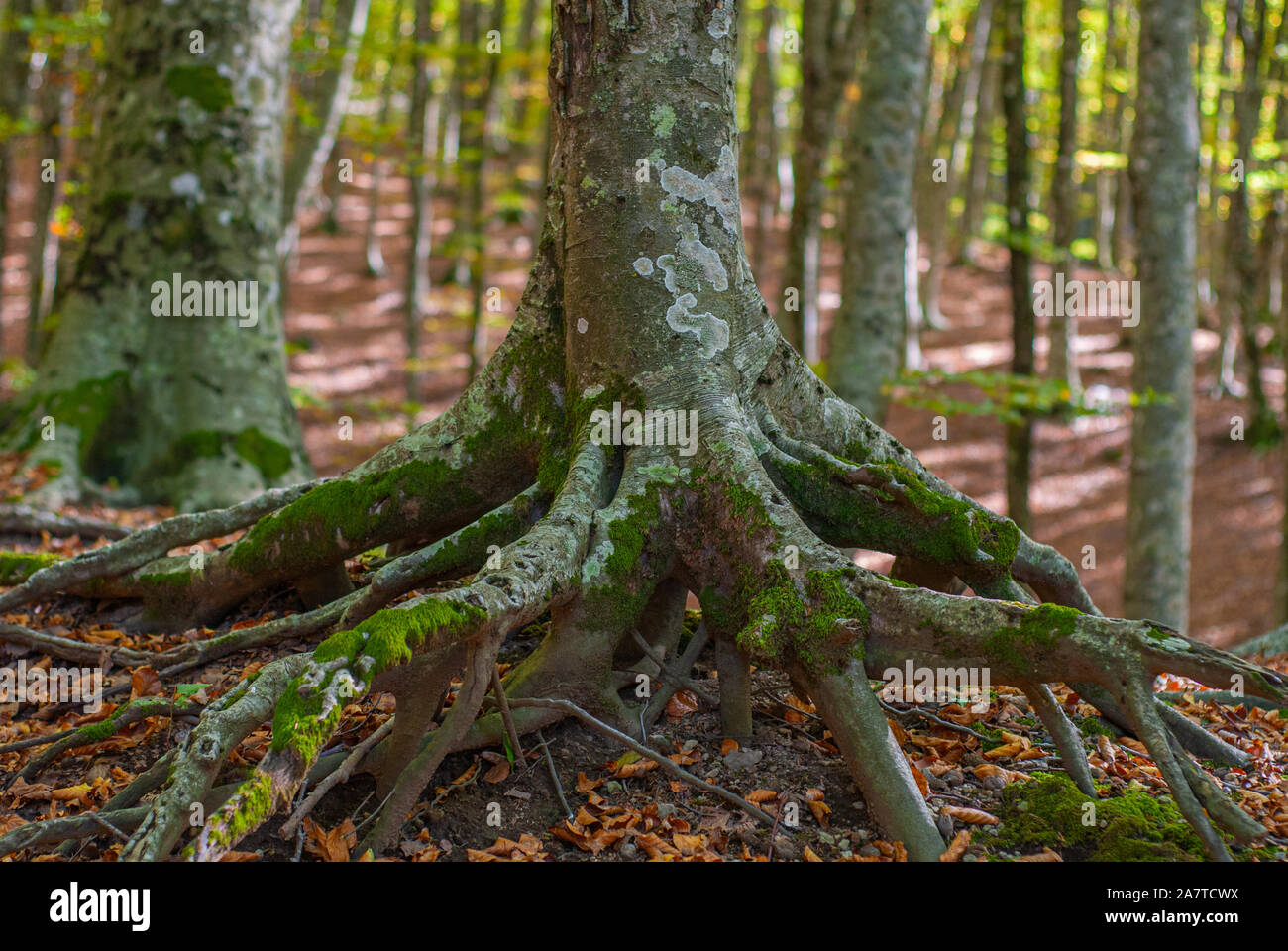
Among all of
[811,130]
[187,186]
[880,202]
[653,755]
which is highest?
[811,130]

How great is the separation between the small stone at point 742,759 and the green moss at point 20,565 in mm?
3656

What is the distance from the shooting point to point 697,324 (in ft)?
12.8

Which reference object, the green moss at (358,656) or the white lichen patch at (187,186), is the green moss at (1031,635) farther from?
the white lichen patch at (187,186)

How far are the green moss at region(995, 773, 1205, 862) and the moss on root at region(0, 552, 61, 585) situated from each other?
4.65 metres

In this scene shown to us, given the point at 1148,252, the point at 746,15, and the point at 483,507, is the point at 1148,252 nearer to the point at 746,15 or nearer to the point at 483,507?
the point at 483,507

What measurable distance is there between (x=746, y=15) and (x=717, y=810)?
27.3 metres

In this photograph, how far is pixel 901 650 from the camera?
3221mm

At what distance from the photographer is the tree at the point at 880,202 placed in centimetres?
787

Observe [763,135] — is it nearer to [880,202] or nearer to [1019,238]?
[1019,238]

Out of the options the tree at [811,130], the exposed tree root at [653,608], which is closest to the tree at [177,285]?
the exposed tree root at [653,608]

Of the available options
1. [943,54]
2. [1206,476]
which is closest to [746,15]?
[943,54]

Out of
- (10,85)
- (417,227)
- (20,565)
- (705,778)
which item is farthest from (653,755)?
(10,85)

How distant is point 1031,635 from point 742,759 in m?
1.13

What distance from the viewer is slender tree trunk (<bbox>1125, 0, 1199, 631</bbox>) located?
7.81 metres
